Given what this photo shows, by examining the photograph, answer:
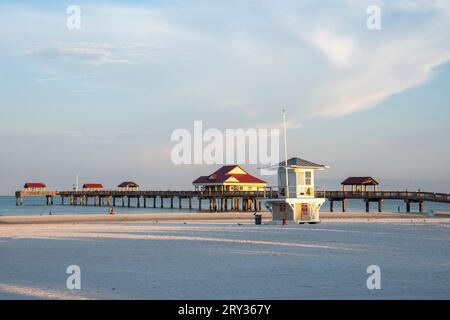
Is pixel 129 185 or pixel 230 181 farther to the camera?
pixel 129 185

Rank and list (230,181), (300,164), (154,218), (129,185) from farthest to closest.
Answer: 1. (129,185)
2. (230,181)
3. (154,218)
4. (300,164)

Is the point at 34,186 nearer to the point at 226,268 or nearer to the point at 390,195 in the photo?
the point at 390,195

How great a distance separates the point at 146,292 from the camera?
10.1m

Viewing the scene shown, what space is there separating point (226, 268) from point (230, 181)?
196 ft

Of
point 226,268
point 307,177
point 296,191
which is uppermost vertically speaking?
point 307,177

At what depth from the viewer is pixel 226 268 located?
1325 centimetres

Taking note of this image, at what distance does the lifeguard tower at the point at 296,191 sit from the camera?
32000 mm

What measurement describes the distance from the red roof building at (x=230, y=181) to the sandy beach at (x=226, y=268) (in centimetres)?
5138

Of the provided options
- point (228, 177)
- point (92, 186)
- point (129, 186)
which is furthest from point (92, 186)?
point (228, 177)

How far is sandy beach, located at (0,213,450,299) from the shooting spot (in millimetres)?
10062

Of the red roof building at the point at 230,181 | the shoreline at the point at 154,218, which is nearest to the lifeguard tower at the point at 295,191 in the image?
the shoreline at the point at 154,218
